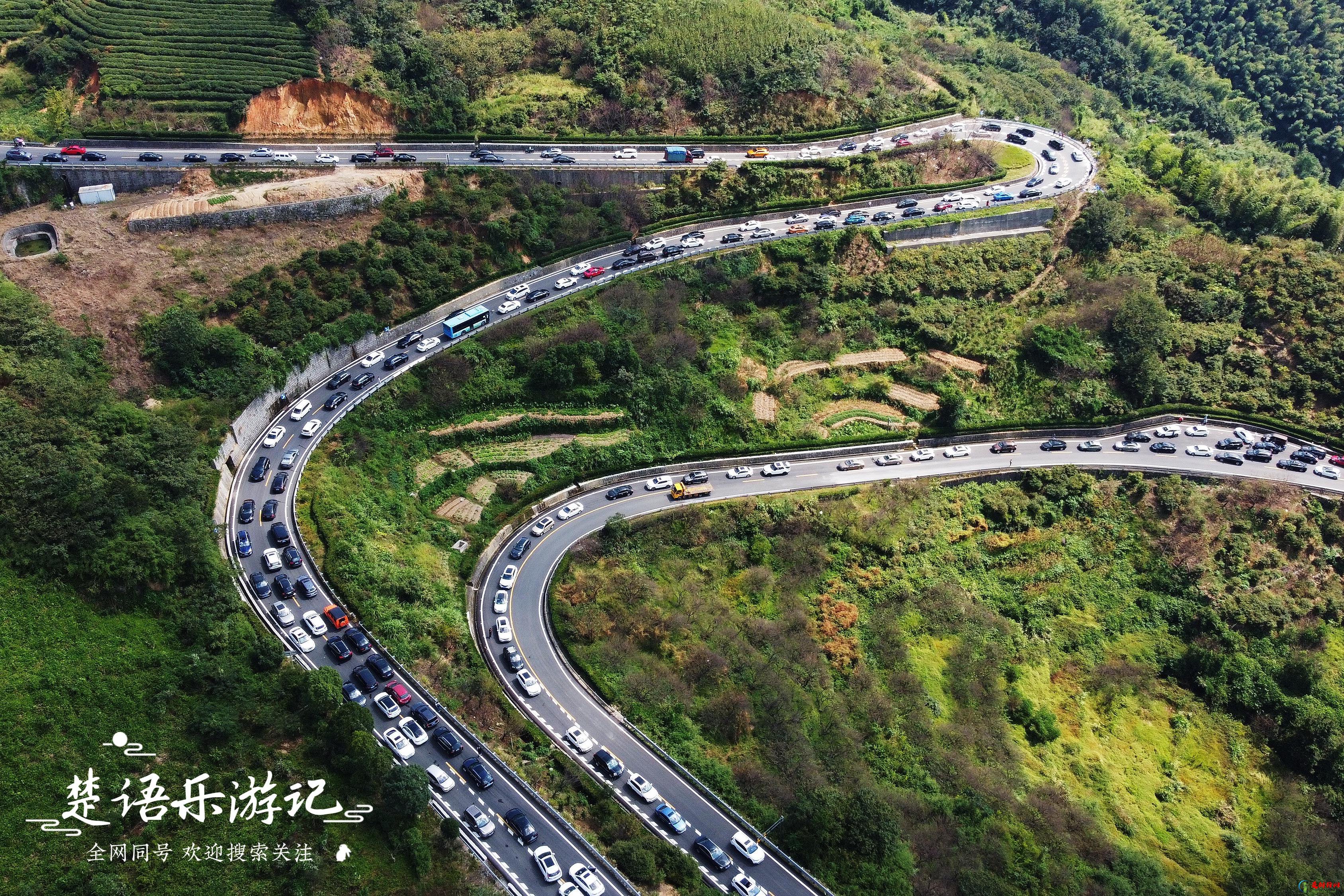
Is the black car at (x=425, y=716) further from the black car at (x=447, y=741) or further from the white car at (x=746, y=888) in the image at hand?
the white car at (x=746, y=888)

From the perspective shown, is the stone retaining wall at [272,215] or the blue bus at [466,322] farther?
the blue bus at [466,322]

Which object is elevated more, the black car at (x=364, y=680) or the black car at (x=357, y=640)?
A: the black car at (x=357, y=640)

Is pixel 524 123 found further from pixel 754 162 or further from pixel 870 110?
pixel 870 110

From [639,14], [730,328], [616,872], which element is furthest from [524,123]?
[616,872]

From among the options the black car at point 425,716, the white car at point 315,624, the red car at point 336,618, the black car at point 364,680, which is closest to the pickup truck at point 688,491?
the red car at point 336,618

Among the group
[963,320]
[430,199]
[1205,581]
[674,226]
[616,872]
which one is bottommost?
[1205,581]

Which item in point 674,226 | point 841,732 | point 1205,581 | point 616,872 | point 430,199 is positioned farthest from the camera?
point 674,226

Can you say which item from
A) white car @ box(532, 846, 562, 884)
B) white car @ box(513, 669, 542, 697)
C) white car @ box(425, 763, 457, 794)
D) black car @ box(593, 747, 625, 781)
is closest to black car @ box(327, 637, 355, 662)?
white car @ box(425, 763, 457, 794)
